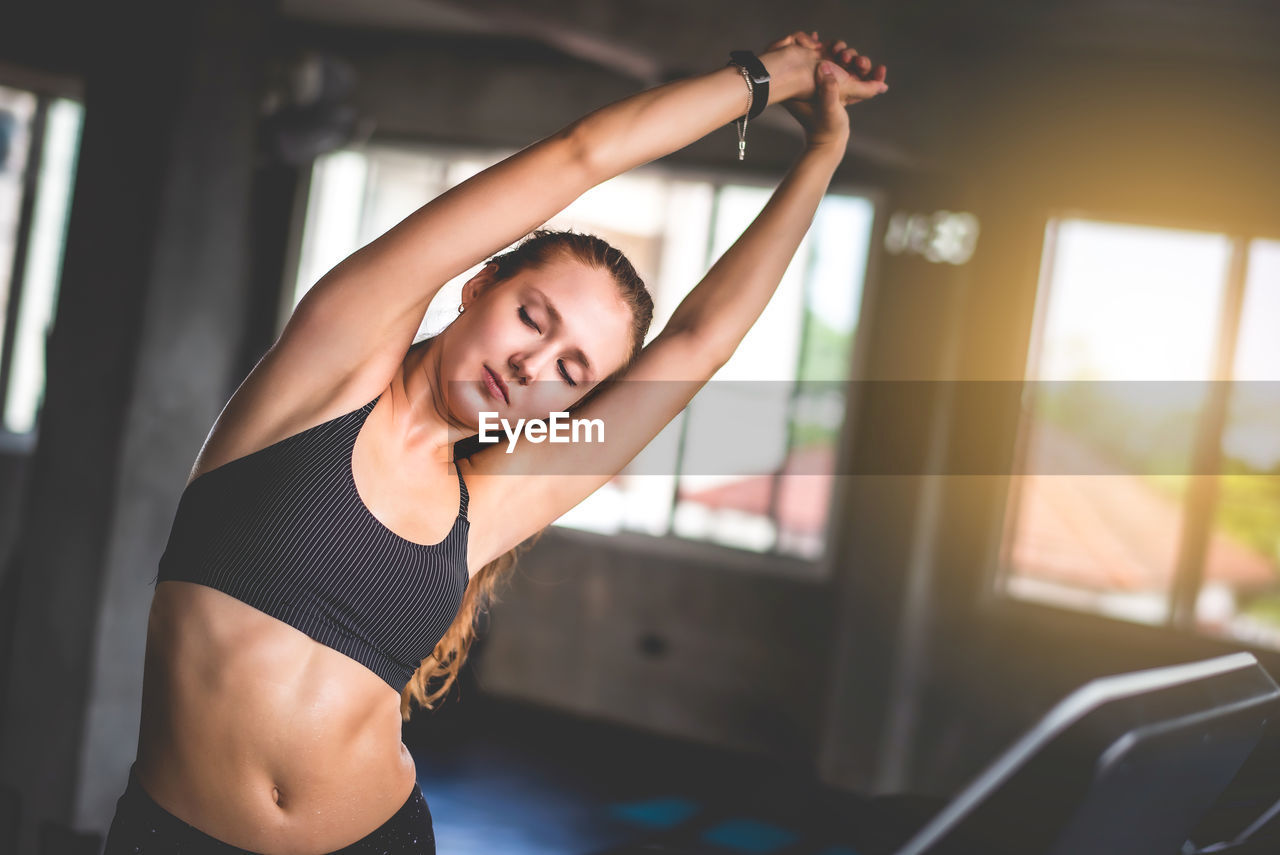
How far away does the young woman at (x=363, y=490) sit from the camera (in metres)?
0.94

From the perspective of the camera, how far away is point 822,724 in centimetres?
517

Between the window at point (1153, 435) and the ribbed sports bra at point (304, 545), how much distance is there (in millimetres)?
4363

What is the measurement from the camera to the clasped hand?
115 centimetres

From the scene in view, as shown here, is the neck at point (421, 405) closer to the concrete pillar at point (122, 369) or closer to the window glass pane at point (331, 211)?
the concrete pillar at point (122, 369)

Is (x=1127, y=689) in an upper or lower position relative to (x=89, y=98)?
lower

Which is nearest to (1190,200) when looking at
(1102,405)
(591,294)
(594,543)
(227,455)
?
(1102,405)

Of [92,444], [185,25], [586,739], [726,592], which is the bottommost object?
[586,739]

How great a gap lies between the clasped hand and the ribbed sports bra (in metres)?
0.61

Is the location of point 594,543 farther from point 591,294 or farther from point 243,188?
point 591,294

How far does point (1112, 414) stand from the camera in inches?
186

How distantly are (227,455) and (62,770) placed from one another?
2565mm

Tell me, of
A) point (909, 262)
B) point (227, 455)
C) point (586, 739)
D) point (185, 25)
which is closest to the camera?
point (227, 455)

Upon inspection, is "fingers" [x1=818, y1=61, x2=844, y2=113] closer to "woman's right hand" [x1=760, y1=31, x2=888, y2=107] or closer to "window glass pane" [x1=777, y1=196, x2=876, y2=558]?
"woman's right hand" [x1=760, y1=31, x2=888, y2=107]

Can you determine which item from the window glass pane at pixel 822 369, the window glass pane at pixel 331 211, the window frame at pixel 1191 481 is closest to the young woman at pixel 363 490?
the window frame at pixel 1191 481
